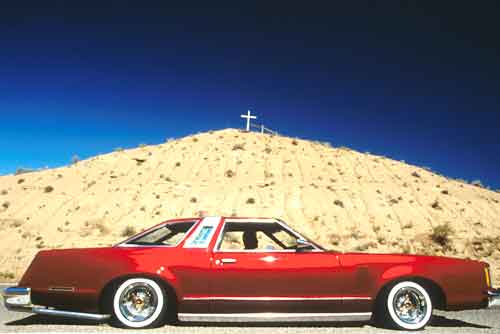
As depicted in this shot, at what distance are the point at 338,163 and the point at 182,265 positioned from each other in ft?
115

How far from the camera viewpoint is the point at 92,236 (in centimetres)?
2481

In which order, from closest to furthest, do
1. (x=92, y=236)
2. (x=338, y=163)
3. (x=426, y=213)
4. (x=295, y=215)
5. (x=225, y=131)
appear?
(x=92, y=236)
(x=295, y=215)
(x=426, y=213)
(x=338, y=163)
(x=225, y=131)

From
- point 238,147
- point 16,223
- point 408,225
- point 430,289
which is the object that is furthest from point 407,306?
point 238,147

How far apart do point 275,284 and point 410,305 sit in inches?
65.7

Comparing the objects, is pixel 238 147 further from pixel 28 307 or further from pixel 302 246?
pixel 28 307

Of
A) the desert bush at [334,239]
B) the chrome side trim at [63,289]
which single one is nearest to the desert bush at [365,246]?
the desert bush at [334,239]

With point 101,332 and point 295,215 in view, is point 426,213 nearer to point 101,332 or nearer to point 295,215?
point 295,215

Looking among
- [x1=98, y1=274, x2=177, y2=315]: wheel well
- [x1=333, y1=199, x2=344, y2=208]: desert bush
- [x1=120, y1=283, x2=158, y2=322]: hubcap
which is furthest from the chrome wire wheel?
[x1=333, y1=199, x2=344, y2=208]: desert bush

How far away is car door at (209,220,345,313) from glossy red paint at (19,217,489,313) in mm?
11

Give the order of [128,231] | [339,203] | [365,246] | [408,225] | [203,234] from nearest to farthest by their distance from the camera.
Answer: [203,234]
[365,246]
[128,231]
[408,225]
[339,203]

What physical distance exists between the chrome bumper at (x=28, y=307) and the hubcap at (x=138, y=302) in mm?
231

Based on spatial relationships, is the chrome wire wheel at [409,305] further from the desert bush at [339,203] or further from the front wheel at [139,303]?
the desert bush at [339,203]

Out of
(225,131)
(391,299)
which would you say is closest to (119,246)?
(391,299)

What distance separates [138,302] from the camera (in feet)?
18.2
